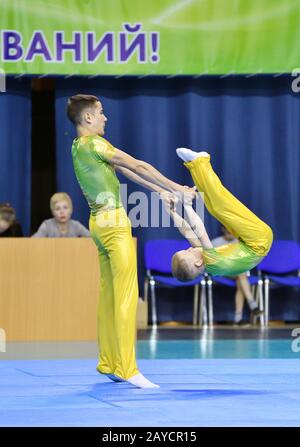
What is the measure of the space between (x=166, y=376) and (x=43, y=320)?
293cm

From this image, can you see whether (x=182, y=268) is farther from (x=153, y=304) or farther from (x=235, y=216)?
(x=153, y=304)

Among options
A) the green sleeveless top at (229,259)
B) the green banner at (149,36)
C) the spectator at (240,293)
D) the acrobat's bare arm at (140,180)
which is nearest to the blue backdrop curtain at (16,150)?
the green banner at (149,36)

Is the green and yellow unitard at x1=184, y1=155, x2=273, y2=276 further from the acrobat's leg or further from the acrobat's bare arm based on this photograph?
the acrobat's bare arm

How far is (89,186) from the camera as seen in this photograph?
21.7 feet

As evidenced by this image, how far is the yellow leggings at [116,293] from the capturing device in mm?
6465

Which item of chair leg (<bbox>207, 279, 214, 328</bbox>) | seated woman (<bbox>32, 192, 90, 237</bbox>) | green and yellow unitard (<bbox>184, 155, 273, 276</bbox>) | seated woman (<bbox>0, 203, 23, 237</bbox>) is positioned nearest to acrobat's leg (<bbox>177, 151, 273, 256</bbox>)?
green and yellow unitard (<bbox>184, 155, 273, 276</bbox>)

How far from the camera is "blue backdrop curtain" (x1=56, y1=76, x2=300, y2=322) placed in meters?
12.8

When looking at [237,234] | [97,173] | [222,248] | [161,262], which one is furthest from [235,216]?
[161,262]

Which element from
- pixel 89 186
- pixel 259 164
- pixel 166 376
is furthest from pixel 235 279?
pixel 89 186

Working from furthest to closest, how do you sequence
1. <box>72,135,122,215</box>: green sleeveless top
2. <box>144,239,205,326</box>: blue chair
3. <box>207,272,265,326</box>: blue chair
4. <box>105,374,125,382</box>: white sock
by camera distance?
<box>207,272,265,326</box>: blue chair
<box>144,239,205,326</box>: blue chair
<box>105,374,125,382</box>: white sock
<box>72,135,122,215</box>: green sleeveless top

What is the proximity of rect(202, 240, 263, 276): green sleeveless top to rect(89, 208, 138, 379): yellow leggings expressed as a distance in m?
0.56

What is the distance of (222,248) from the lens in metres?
6.49
